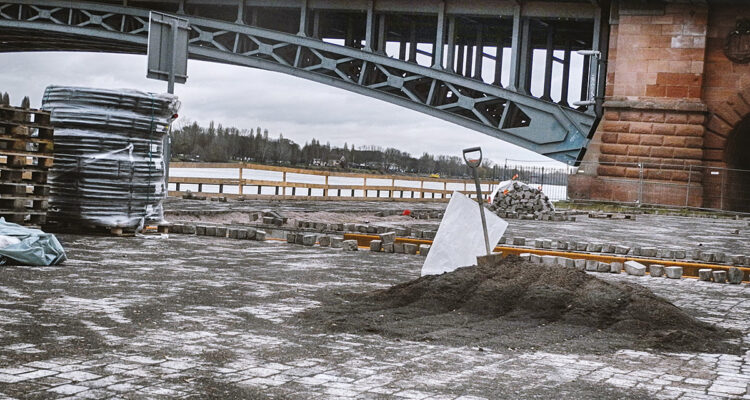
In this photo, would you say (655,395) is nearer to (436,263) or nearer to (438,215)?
(436,263)

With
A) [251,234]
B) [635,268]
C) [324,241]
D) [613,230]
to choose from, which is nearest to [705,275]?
[635,268]

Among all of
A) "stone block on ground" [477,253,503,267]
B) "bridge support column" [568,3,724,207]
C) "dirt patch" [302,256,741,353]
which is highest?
"bridge support column" [568,3,724,207]

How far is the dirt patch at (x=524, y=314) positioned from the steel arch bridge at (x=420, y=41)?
95.8 feet

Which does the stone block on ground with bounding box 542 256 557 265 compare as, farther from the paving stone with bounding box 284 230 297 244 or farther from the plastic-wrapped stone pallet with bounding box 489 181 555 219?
the plastic-wrapped stone pallet with bounding box 489 181 555 219

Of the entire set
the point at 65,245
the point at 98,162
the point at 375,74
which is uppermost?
the point at 375,74

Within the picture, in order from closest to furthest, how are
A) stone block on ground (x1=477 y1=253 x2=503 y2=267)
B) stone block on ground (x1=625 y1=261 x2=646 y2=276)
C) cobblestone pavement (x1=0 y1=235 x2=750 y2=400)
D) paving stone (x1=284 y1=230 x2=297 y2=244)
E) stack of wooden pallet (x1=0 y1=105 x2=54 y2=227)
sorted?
cobblestone pavement (x1=0 y1=235 x2=750 y2=400) → stone block on ground (x1=477 y1=253 x2=503 y2=267) → stone block on ground (x1=625 y1=261 x2=646 y2=276) → stack of wooden pallet (x1=0 y1=105 x2=54 y2=227) → paving stone (x1=284 y1=230 x2=297 y2=244)

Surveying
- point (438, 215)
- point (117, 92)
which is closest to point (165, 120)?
point (117, 92)

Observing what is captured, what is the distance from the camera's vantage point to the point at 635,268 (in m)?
10.5

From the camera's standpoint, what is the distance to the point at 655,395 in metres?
4.48

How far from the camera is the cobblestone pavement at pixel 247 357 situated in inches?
171

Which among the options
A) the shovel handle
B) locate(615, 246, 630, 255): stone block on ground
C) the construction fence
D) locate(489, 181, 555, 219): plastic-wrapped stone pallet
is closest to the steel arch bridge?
the construction fence

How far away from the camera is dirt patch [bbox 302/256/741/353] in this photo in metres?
5.97

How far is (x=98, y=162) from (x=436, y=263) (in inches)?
235

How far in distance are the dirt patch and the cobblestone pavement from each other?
261 millimetres
